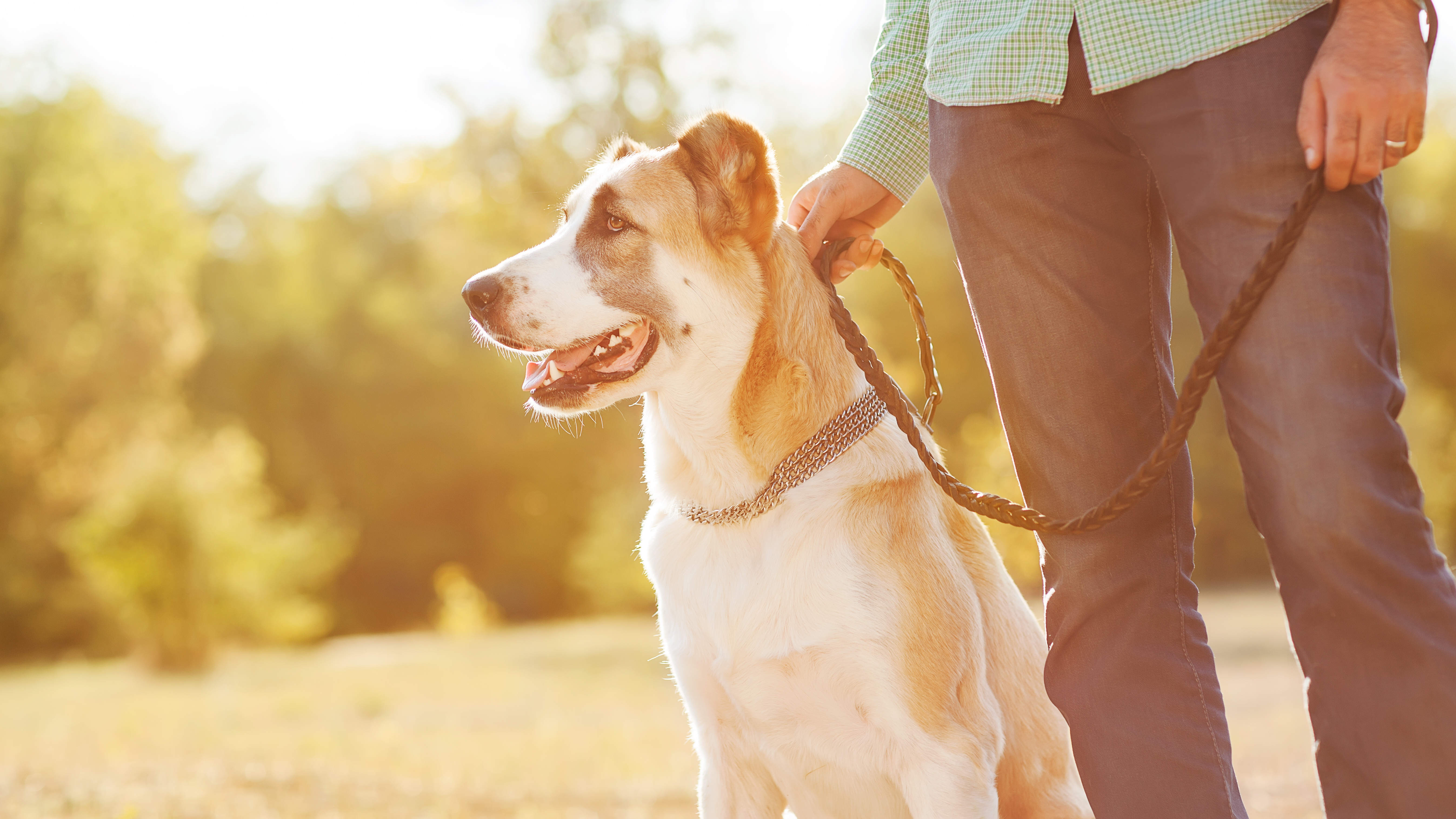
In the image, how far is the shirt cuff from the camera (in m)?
2.42

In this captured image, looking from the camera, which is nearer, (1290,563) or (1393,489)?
(1393,489)

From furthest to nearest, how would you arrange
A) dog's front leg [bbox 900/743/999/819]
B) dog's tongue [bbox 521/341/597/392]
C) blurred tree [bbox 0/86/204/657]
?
blurred tree [bbox 0/86/204/657] → dog's tongue [bbox 521/341/597/392] → dog's front leg [bbox 900/743/999/819]

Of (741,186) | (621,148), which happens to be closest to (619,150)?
(621,148)

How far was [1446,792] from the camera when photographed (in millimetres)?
1559

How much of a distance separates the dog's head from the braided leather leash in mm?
208

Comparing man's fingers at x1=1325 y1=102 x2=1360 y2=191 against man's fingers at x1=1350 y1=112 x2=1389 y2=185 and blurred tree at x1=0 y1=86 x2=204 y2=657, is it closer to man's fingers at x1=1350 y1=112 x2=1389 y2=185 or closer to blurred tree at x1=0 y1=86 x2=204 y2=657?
man's fingers at x1=1350 y1=112 x2=1389 y2=185

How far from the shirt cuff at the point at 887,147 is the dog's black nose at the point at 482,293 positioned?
2.64 ft

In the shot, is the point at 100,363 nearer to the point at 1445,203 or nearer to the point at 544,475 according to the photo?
the point at 544,475

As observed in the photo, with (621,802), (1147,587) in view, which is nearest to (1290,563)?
(1147,587)

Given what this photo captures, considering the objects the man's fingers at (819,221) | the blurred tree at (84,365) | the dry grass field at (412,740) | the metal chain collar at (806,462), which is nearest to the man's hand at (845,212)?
the man's fingers at (819,221)

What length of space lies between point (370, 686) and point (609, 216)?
948 centimetres

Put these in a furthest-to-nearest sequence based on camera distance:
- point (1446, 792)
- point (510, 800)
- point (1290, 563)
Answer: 1. point (510, 800)
2. point (1290, 563)
3. point (1446, 792)

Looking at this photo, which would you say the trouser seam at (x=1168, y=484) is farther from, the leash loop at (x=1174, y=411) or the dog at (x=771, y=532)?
the dog at (x=771, y=532)

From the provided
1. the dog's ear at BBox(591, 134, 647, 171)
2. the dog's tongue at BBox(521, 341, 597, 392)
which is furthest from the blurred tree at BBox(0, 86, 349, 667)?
the dog's tongue at BBox(521, 341, 597, 392)
